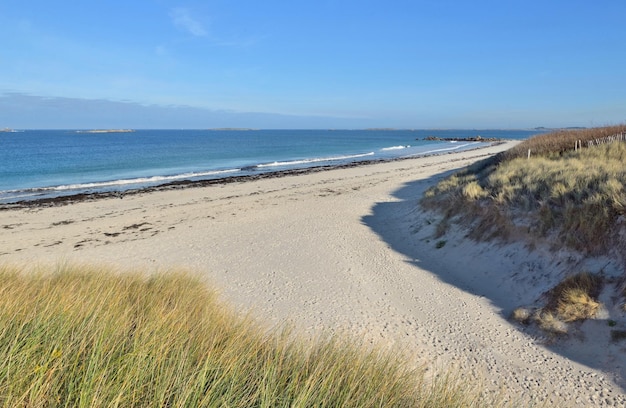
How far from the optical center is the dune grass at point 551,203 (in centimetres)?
717

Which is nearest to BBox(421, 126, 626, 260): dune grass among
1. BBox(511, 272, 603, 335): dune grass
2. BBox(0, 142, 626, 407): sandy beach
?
BBox(0, 142, 626, 407): sandy beach

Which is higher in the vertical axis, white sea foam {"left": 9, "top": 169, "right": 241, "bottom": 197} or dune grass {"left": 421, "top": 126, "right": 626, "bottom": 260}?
dune grass {"left": 421, "top": 126, "right": 626, "bottom": 260}

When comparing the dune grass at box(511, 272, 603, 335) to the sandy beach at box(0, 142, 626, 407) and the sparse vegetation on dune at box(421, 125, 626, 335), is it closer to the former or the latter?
the sparse vegetation on dune at box(421, 125, 626, 335)

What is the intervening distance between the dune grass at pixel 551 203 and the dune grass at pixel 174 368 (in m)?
5.97

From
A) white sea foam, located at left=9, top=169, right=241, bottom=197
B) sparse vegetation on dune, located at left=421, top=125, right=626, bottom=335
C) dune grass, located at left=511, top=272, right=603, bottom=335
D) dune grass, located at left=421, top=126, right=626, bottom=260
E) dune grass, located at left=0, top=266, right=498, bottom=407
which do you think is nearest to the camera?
dune grass, located at left=0, top=266, right=498, bottom=407

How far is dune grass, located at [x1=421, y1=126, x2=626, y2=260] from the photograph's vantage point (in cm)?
717

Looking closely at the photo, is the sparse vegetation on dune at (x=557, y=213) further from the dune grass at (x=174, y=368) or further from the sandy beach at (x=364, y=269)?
the dune grass at (x=174, y=368)

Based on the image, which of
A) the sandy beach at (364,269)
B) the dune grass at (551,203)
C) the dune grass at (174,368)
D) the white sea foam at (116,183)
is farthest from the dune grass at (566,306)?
the white sea foam at (116,183)

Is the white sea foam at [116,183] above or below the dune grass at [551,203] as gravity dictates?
below

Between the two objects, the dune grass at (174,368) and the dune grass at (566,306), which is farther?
the dune grass at (566,306)

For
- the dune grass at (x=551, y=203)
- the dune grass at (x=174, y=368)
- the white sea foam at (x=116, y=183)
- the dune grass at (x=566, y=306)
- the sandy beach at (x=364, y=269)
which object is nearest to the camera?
the dune grass at (x=174, y=368)

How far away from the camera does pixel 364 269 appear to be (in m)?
9.41

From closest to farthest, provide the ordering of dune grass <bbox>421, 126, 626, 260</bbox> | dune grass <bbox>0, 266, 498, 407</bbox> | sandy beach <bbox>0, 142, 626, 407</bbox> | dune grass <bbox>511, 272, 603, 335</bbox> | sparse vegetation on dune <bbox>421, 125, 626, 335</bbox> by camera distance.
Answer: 1. dune grass <bbox>0, 266, 498, 407</bbox>
2. sandy beach <bbox>0, 142, 626, 407</bbox>
3. dune grass <bbox>511, 272, 603, 335</bbox>
4. sparse vegetation on dune <bbox>421, 125, 626, 335</bbox>
5. dune grass <bbox>421, 126, 626, 260</bbox>

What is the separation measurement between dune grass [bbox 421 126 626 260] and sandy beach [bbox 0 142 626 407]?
502mm
